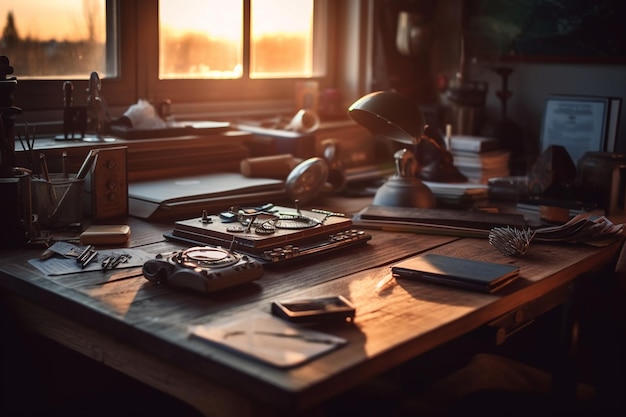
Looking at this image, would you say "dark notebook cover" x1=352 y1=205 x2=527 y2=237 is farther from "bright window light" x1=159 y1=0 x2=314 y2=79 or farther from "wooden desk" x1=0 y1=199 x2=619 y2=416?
"bright window light" x1=159 y1=0 x2=314 y2=79

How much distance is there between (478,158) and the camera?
281 cm

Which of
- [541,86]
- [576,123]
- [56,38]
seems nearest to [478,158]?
[576,123]

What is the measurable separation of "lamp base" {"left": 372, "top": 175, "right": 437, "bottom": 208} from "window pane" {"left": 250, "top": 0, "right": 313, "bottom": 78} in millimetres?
946

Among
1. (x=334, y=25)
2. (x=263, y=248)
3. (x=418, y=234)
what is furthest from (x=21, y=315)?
(x=334, y=25)

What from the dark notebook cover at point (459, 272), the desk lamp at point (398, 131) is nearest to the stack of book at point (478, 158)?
the desk lamp at point (398, 131)

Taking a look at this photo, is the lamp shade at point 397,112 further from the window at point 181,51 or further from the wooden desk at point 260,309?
the window at point 181,51

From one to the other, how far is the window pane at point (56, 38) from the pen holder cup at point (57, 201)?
1.79ft

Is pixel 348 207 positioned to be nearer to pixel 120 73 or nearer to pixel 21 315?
pixel 120 73

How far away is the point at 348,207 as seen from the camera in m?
2.39

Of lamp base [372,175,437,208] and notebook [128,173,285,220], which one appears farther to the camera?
lamp base [372,175,437,208]

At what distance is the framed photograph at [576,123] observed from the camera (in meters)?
2.80

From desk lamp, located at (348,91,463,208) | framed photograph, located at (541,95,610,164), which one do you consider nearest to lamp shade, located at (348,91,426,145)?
desk lamp, located at (348,91,463,208)

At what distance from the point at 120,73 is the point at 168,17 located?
0.90 ft

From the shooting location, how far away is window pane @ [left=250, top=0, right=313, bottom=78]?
3.05 m
